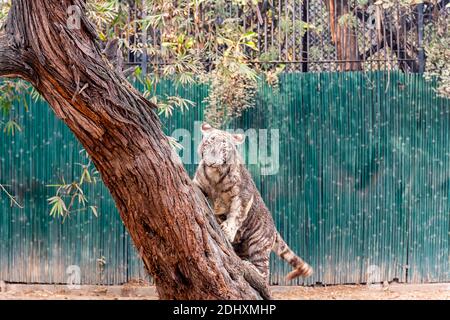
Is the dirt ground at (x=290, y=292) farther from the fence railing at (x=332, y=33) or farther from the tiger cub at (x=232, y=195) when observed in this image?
the tiger cub at (x=232, y=195)

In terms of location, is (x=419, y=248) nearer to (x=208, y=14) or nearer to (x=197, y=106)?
(x=197, y=106)

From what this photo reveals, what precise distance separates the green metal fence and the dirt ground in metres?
0.11

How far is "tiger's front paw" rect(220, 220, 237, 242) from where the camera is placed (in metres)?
4.66

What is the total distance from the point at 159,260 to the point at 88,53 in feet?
3.98

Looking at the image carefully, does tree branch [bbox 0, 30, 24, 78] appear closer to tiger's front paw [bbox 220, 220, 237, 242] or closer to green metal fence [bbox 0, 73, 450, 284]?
tiger's front paw [bbox 220, 220, 237, 242]

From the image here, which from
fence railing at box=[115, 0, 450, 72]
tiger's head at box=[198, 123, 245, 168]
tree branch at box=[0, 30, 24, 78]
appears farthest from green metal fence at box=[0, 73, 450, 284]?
tree branch at box=[0, 30, 24, 78]

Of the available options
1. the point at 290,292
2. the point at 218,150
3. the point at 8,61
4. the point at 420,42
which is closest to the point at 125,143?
the point at 8,61

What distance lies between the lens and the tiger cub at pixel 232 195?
15.6ft

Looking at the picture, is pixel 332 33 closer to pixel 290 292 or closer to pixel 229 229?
pixel 290 292

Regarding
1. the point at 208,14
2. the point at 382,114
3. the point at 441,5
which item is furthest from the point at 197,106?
the point at 441,5

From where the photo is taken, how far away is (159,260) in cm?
373

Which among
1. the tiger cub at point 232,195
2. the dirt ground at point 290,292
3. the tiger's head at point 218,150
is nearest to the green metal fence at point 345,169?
the dirt ground at point 290,292

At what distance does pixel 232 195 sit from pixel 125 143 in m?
1.48

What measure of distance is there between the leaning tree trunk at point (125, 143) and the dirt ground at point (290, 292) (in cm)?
435
